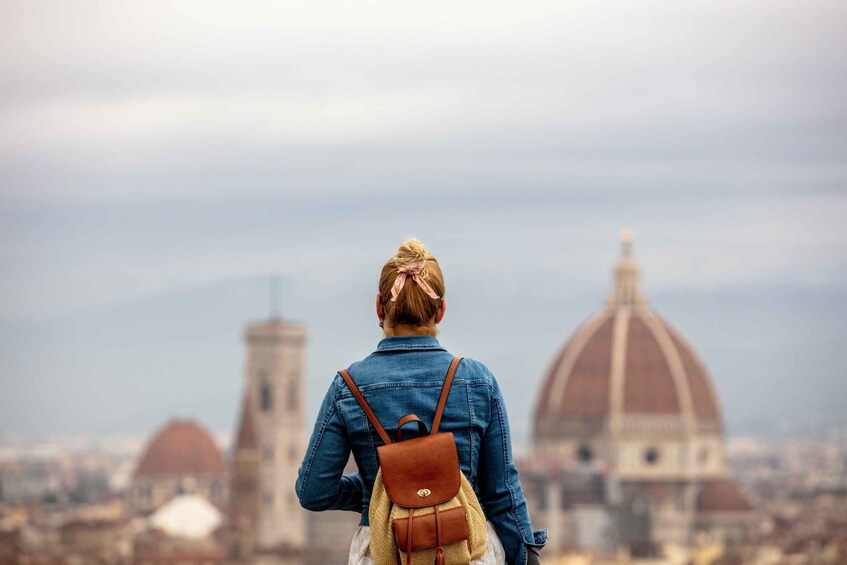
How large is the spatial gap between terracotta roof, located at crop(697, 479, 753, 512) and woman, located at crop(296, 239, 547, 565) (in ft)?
342

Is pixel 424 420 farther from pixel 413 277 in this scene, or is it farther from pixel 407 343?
pixel 413 277

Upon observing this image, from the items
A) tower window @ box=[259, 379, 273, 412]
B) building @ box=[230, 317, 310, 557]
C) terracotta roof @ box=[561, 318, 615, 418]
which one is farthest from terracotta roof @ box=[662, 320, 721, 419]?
tower window @ box=[259, 379, 273, 412]

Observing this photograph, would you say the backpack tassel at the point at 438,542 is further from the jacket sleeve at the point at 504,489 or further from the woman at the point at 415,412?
the jacket sleeve at the point at 504,489

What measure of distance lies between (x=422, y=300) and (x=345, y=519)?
338 ft

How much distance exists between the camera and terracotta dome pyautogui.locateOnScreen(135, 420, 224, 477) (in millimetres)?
125312

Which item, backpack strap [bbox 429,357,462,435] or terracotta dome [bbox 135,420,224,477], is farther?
terracotta dome [bbox 135,420,224,477]

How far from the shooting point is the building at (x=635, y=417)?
111m

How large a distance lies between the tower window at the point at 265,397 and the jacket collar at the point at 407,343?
111m

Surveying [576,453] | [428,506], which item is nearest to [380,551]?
[428,506]

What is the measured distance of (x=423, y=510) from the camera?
514cm

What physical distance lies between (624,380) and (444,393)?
114670 millimetres

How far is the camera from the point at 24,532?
10294cm

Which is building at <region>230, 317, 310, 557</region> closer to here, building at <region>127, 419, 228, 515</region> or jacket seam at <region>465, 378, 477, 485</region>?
building at <region>127, 419, 228, 515</region>

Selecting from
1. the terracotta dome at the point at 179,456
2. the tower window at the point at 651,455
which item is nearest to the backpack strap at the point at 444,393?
the tower window at the point at 651,455
